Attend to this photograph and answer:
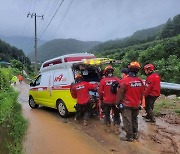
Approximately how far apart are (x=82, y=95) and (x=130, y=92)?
2372mm

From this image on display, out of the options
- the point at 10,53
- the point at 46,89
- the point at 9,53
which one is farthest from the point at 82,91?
the point at 10,53

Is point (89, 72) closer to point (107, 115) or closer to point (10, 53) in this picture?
point (107, 115)

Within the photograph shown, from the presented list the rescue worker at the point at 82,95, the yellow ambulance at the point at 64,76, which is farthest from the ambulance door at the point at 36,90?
the rescue worker at the point at 82,95

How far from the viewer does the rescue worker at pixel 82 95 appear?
29.6 feet

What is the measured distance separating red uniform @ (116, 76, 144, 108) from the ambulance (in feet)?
7.50

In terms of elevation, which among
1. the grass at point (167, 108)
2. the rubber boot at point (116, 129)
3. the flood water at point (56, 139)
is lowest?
the flood water at point (56, 139)

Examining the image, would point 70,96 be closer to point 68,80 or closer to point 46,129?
point 68,80

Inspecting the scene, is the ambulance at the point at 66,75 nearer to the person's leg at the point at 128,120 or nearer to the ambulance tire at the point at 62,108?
the ambulance tire at the point at 62,108

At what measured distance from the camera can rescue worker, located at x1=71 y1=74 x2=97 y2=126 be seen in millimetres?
9023

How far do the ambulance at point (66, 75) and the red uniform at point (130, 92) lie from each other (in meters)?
2.29

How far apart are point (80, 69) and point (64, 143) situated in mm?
3344

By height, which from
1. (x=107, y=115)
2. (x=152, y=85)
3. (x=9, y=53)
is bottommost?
(x=107, y=115)

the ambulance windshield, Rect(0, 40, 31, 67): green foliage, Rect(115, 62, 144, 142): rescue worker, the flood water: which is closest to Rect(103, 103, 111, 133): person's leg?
the flood water

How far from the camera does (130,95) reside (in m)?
7.04
